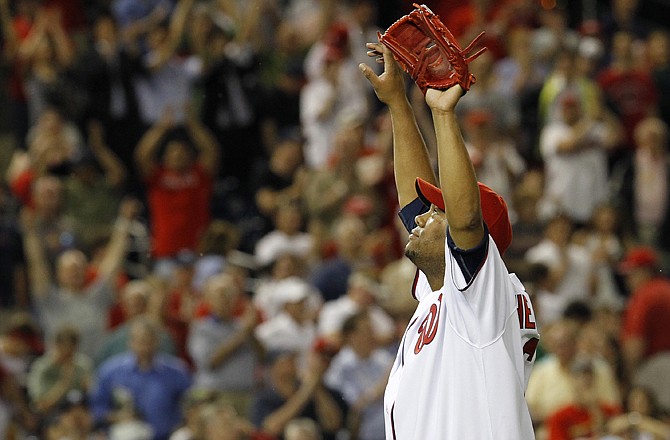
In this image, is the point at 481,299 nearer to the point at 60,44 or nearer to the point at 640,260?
the point at 640,260

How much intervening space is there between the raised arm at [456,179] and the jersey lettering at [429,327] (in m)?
0.41

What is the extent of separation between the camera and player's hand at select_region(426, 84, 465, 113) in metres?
4.16

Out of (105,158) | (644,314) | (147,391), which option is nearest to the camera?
(147,391)

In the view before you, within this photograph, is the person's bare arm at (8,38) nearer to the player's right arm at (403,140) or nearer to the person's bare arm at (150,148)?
the person's bare arm at (150,148)

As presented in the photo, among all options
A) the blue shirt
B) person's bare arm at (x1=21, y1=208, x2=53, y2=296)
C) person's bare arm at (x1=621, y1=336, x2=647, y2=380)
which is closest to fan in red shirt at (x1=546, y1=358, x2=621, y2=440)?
person's bare arm at (x1=621, y1=336, x2=647, y2=380)

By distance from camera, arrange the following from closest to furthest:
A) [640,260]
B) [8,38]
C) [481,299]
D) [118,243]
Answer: [481,299]
[640,260]
[118,243]
[8,38]

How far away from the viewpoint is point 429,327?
14.8ft

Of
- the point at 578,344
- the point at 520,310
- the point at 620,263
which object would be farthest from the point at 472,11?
the point at 520,310

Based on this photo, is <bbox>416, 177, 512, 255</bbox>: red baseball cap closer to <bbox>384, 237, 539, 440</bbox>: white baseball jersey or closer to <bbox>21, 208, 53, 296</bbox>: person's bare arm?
<bbox>384, 237, 539, 440</bbox>: white baseball jersey

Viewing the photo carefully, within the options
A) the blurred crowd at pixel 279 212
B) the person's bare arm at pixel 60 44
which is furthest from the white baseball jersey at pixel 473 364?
the person's bare arm at pixel 60 44

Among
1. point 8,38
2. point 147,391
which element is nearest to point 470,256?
point 147,391

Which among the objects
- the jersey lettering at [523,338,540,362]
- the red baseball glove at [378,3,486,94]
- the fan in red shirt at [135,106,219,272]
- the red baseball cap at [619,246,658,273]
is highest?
the red baseball glove at [378,3,486,94]

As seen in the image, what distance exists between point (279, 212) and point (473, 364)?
728 cm

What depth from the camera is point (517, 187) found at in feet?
40.2
